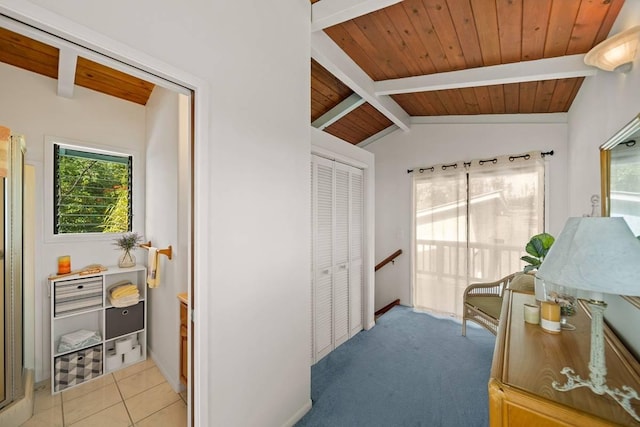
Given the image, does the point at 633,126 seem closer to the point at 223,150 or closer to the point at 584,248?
the point at 584,248

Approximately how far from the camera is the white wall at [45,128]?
219cm

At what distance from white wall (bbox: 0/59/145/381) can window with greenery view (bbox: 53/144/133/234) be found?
0.12m

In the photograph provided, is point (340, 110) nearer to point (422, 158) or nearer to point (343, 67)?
point (343, 67)

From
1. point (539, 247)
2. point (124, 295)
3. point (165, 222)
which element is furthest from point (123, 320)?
point (539, 247)

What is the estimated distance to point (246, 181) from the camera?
1508 millimetres

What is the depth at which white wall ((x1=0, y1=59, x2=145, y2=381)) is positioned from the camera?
86.1 inches

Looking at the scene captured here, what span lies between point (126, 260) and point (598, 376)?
3.33 meters

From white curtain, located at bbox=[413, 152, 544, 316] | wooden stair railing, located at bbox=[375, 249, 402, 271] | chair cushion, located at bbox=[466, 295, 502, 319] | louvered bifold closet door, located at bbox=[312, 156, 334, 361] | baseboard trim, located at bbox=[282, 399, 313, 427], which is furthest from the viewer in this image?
wooden stair railing, located at bbox=[375, 249, 402, 271]

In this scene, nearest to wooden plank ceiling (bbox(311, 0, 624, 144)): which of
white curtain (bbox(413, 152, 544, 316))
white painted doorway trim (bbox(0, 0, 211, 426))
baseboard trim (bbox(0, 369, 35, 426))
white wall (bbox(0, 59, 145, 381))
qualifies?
white curtain (bbox(413, 152, 544, 316))

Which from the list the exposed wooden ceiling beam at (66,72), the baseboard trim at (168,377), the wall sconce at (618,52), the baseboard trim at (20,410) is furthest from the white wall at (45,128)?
the wall sconce at (618,52)

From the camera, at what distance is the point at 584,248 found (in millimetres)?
881

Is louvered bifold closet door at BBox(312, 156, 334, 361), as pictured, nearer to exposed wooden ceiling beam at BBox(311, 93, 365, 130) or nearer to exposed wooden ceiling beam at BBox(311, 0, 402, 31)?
exposed wooden ceiling beam at BBox(311, 93, 365, 130)

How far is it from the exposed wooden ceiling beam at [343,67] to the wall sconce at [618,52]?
1.63 m

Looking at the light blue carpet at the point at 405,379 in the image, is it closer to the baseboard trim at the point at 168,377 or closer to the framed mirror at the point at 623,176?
the baseboard trim at the point at 168,377
